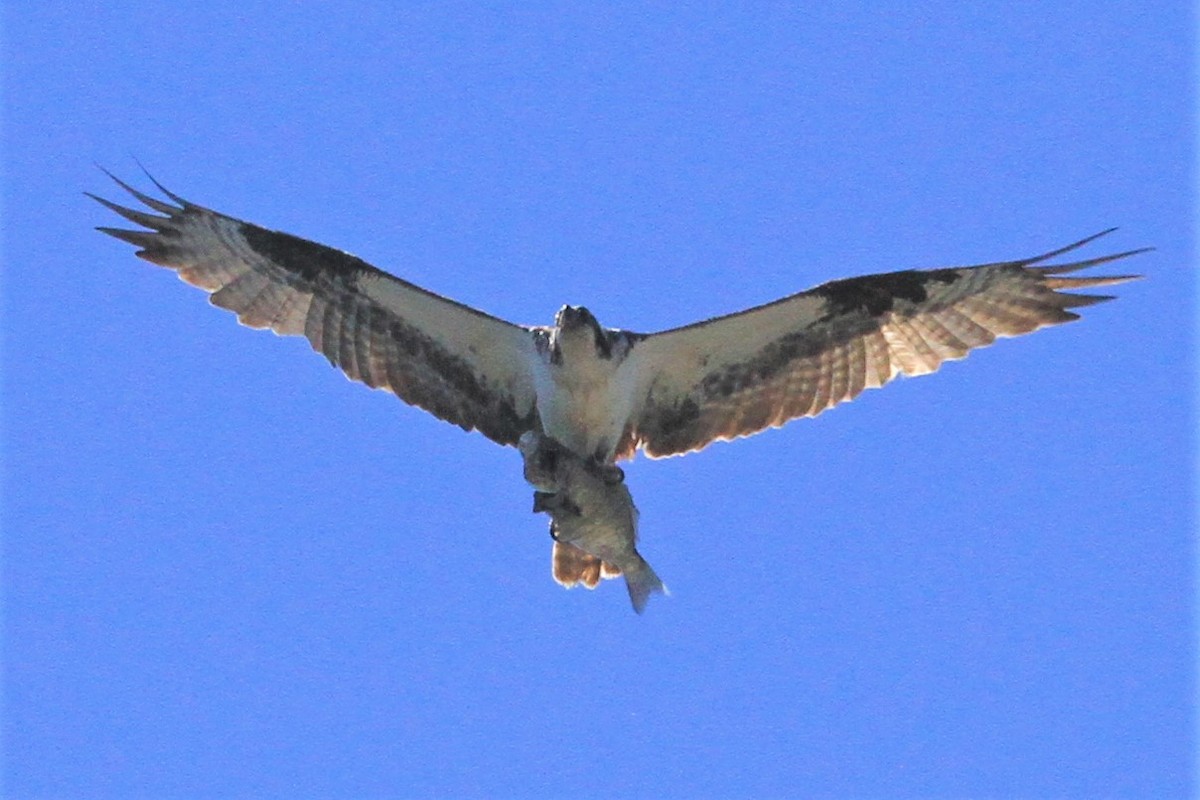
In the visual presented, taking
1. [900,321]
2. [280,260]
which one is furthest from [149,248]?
[900,321]

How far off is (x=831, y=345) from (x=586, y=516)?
246 cm

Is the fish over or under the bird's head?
under

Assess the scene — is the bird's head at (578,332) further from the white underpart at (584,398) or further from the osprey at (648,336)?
the osprey at (648,336)

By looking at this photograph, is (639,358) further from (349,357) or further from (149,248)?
(149,248)

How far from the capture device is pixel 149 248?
494 inches

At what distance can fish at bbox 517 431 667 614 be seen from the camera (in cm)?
1116

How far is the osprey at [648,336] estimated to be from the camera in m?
12.3

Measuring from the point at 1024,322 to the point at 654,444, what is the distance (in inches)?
111

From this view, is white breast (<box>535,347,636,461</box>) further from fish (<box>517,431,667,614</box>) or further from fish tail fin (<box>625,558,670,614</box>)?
fish tail fin (<box>625,558,670,614</box>)

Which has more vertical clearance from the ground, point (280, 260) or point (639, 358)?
point (280, 260)

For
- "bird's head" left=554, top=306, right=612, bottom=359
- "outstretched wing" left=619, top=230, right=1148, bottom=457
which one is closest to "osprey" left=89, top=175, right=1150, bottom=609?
"outstretched wing" left=619, top=230, right=1148, bottom=457

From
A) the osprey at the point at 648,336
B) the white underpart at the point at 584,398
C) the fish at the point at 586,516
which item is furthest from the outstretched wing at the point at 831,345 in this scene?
the fish at the point at 586,516

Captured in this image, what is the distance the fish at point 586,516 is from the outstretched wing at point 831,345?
0.97m

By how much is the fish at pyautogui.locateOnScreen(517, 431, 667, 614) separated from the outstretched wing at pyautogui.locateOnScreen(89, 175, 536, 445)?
3.13 ft
